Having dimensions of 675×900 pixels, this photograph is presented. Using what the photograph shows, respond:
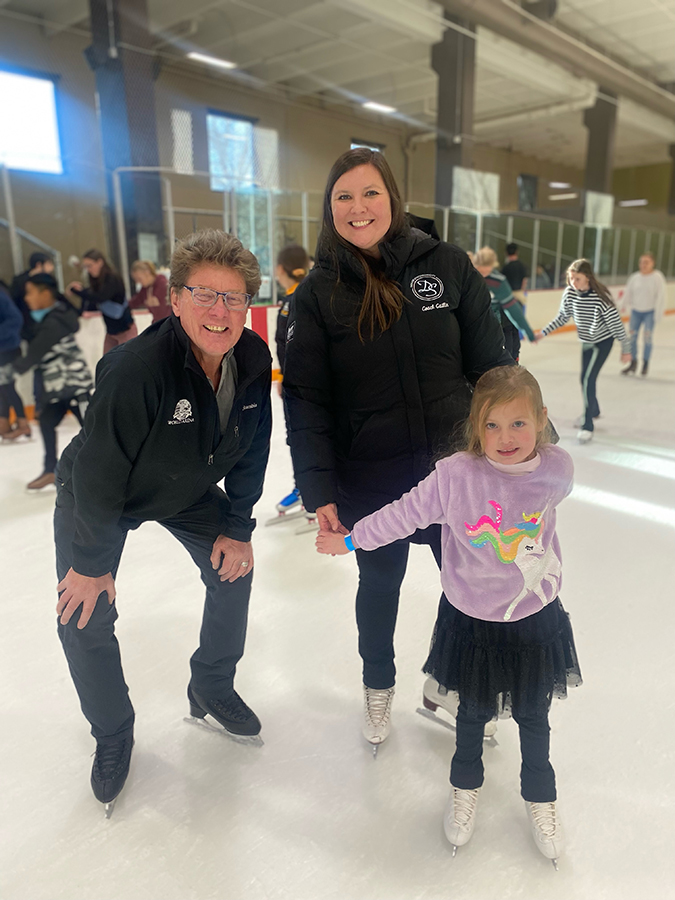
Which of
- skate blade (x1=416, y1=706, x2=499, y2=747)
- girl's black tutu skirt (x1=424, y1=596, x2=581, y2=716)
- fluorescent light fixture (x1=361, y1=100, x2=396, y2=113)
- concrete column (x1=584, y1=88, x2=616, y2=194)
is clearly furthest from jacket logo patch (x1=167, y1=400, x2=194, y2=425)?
concrete column (x1=584, y1=88, x2=616, y2=194)

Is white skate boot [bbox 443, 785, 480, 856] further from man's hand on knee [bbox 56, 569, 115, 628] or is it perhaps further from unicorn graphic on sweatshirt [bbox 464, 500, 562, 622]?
man's hand on knee [bbox 56, 569, 115, 628]

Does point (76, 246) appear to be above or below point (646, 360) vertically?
above

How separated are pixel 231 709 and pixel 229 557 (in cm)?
41

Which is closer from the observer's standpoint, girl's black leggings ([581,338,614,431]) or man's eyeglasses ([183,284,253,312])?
man's eyeglasses ([183,284,253,312])

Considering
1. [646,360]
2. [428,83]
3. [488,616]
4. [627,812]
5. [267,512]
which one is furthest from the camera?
[428,83]

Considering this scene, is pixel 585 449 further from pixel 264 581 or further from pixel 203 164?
pixel 203 164

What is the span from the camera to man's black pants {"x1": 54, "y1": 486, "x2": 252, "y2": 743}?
4.11ft

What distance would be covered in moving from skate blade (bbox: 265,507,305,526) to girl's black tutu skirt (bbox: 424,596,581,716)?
1.70 m

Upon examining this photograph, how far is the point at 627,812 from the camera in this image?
50.0 inches

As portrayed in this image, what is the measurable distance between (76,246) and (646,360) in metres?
6.85

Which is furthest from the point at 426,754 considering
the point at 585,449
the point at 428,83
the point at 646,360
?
the point at 428,83

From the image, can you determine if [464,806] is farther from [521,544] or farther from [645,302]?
[645,302]

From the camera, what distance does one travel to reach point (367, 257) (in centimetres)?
122

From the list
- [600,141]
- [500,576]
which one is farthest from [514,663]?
[600,141]
